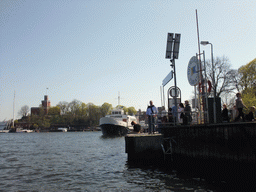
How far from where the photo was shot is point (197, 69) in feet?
40.5

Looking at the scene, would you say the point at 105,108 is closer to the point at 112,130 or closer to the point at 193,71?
the point at 112,130

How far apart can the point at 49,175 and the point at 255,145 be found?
869cm

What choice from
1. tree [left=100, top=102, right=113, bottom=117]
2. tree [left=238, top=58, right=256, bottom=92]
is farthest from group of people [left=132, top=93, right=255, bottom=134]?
tree [left=100, top=102, right=113, bottom=117]

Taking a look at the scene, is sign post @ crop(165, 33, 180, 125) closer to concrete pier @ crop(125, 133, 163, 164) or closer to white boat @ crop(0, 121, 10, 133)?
concrete pier @ crop(125, 133, 163, 164)

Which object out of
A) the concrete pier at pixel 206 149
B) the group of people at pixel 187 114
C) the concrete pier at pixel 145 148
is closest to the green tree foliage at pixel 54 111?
the group of people at pixel 187 114

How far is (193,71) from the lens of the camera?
12930 millimetres

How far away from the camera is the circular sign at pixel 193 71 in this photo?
1255cm

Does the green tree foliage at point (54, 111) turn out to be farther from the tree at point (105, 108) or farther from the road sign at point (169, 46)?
the road sign at point (169, 46)

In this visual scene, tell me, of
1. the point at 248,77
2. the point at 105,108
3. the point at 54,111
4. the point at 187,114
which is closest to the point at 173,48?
the point at 187,114

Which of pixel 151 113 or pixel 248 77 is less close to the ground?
pixel 248 77

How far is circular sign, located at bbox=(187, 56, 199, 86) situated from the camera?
41.2 ft

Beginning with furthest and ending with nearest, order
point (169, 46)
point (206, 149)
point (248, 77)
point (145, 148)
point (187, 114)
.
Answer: point (248, 77)
point (145, 148)
point (169, 46)
point (187, 114)
point (206, 149)

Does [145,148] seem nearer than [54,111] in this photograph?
Yes

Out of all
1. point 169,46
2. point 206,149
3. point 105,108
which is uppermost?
point 105,108
